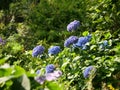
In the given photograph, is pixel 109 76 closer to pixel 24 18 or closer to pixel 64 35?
pixel 64 35

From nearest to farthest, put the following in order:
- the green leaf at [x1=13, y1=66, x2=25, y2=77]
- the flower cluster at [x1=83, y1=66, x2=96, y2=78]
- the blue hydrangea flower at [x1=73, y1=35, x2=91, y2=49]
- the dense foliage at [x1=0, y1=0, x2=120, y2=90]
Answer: the green leaf at [x1=13, y1=66, x2=25, y2=77], the dense foliage at [x1=0, y1=0, x2=120, y2=90], the flower cluster at [x1=83, y1=66, x2=96, y2=78], the blue hydrangea flower at [x1=73, y1=35, x2=91, y2=49]

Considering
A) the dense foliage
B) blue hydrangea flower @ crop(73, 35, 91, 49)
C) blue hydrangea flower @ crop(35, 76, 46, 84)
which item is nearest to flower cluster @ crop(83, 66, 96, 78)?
the dense foliage

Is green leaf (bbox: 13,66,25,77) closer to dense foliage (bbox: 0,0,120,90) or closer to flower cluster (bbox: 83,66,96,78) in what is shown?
dense foliage (bbox: 0,0,120,90)

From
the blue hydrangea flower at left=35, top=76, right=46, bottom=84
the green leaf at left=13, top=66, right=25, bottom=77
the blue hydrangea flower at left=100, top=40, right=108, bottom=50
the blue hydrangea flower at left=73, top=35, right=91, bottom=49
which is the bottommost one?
the blue hydrangea flower at left=100, top=40, right=108, bottom=50

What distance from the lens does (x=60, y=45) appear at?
20.7 feet

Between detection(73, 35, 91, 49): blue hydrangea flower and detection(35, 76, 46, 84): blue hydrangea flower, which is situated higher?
detection(35, 76, 46, 84): blue hydrangea flower

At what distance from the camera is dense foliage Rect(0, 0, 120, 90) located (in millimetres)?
1738

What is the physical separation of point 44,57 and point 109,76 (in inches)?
47.6

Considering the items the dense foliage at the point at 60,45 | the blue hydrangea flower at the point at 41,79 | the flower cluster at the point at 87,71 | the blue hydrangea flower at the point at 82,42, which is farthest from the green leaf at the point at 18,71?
the blue hydrangea flower at the point at 82,42

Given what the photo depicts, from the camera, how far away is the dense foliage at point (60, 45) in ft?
5.70

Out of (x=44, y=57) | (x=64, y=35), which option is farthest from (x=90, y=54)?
(x=64, y=35)

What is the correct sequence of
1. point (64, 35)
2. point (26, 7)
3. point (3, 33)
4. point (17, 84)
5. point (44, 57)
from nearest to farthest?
point (17, 84), point (44, 57), point (64, 35), point (3, 33), point (26, 7)

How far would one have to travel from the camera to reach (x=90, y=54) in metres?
4.44

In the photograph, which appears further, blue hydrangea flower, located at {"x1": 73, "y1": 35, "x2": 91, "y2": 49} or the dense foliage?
blue hydrangea flower, located at {"x1": 73, "y1": 35, "x2": 91, "y2": 49}
